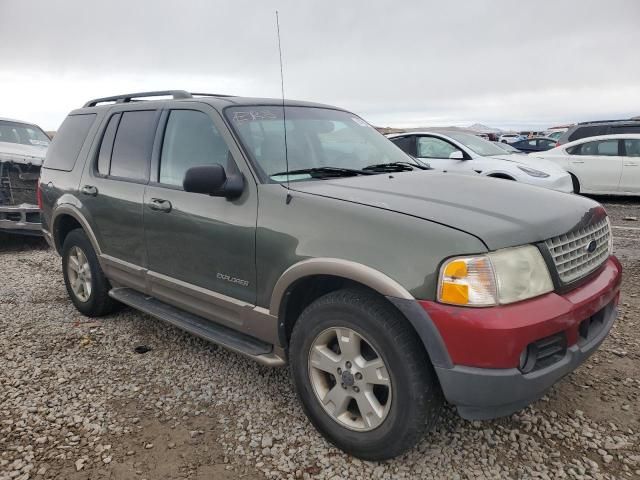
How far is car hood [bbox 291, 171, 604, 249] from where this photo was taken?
225 cm

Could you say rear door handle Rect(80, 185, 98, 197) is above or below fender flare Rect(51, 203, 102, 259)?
above

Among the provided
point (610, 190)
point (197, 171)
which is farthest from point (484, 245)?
point (610, 190)

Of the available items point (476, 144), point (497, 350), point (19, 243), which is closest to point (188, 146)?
point (497, 350)

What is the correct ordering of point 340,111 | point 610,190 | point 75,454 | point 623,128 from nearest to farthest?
point 75,454
point 340,111
point 610,190
point 623,128

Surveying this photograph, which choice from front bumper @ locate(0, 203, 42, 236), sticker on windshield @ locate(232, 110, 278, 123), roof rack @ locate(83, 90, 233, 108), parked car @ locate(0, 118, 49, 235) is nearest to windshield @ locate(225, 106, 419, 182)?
sticker on windshield @ locate(232, 110, 278, 123)

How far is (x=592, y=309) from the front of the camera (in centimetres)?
240

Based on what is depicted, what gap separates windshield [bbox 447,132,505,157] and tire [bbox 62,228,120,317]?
6.79 meters

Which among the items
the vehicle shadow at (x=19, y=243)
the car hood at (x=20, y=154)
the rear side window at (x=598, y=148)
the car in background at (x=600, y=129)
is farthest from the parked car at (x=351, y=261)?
the car in background at (x=600, y=129)

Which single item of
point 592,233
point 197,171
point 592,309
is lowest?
point 592,309

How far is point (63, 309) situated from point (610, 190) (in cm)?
1044

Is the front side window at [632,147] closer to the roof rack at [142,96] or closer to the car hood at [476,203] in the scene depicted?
the car hood at [476,203]

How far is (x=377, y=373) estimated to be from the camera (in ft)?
Result: 7.68

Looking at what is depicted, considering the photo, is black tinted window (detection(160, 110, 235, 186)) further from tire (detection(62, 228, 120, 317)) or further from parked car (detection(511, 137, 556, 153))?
parked car (detection(511, 137, 556, 153))

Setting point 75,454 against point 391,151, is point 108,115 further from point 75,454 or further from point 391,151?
point 75,454
